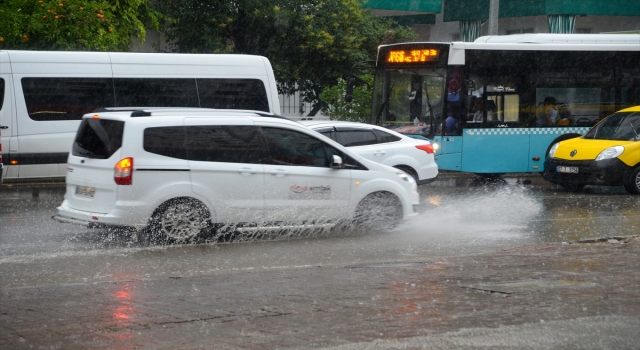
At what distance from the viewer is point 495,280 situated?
8.71 metres

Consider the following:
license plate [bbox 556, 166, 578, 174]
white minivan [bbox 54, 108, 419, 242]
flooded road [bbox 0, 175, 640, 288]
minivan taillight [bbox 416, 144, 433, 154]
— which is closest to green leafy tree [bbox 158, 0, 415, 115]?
license plate [bbox 556, 166, 578, 174]

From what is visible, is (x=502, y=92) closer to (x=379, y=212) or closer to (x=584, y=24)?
(x=379, y=212)

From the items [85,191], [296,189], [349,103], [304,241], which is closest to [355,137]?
[296,189]

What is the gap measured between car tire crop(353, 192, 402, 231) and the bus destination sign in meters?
7.76

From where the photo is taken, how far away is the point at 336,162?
11977 millimetres

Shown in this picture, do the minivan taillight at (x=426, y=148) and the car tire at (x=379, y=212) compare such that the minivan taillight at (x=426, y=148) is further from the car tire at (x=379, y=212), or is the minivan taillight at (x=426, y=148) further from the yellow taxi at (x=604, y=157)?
the car tire at (x=379, y=212)

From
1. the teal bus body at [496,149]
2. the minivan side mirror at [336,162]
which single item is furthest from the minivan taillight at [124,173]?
the teal bus body at [496,149]

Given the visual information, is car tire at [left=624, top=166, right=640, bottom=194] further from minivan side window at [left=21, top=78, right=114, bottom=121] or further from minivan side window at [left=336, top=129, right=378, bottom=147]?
minivan side window at [left=21, top=78, right=114, bottom=121]

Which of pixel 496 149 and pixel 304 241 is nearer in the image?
pixel 304 241

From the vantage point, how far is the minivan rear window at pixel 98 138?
36.3ft

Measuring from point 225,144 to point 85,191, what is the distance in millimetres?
1785

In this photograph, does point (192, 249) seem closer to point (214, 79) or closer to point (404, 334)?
point (404, 334)

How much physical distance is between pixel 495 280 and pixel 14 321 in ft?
14.2

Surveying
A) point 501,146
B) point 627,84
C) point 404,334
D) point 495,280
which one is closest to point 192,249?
point 495,280
